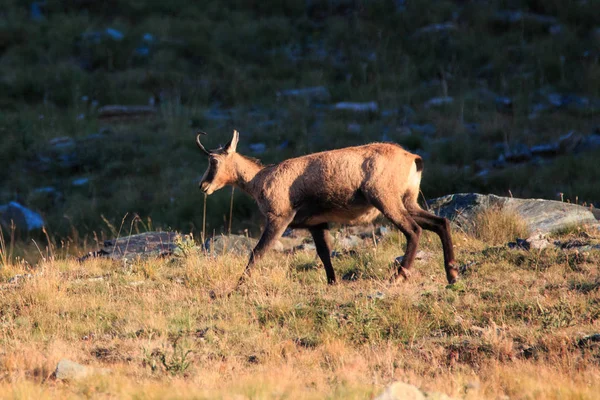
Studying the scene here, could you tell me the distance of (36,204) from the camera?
58.3 ft

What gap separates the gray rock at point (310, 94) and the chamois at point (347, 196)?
11.7m

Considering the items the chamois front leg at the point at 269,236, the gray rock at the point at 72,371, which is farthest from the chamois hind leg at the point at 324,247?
the gray rock at the point at 72,371

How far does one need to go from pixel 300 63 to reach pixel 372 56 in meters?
1.94

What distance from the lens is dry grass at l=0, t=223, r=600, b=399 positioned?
21.3ft

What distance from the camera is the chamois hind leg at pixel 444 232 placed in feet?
30.3

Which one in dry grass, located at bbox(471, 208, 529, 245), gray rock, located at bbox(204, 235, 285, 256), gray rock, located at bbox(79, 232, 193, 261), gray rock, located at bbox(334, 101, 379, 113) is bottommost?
gray rock, located at bbox(334, 101, 379, 113)

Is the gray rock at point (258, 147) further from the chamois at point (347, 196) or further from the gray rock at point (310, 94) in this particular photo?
the chamois at point (347, 196)

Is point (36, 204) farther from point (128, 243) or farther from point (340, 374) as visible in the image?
point (340, 374)

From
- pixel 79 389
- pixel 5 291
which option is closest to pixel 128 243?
pixel 5 291

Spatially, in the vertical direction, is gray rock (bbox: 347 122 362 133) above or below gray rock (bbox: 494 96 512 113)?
below

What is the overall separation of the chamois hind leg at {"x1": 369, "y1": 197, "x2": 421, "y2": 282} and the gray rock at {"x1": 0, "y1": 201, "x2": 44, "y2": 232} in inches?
365

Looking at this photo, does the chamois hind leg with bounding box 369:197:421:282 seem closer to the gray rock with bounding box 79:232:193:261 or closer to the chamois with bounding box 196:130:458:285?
the chamois with bounding box 196:130:458:285

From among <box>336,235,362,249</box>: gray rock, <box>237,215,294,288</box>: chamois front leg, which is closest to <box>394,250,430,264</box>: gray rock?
<box>336,235,362,249</box>: gray rock

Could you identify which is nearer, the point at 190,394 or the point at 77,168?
the point at 190,394
